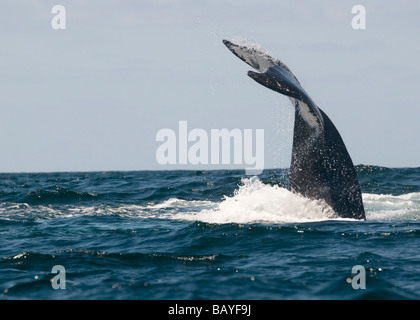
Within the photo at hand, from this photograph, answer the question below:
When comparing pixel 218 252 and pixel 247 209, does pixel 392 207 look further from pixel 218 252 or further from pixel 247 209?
pixel 218 252

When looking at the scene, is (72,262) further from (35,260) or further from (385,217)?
(385,217)

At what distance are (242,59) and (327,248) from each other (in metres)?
3.72

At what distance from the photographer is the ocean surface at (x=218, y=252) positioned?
8469 mm

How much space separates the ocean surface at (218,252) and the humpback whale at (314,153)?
0.45m

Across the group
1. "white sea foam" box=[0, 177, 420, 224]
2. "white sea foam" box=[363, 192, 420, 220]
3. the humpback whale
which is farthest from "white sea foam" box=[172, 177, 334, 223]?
"white sea foam" box=[363, 192, 420, 220]

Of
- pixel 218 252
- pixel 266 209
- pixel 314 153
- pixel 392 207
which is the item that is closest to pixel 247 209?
pixel 266 209

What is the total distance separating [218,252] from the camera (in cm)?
1083

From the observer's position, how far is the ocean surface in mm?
8469

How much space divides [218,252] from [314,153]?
2853 millimetres

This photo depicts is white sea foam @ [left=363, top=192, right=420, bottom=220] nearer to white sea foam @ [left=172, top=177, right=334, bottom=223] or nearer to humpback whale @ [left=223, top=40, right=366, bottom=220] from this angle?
white sea foam @ [left=172, top=177, right=334, bottom=223]

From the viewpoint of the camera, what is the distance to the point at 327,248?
1079 centimetres

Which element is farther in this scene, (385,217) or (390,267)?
(385,217)

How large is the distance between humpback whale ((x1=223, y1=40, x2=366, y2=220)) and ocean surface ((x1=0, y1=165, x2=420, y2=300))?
0.45 m
